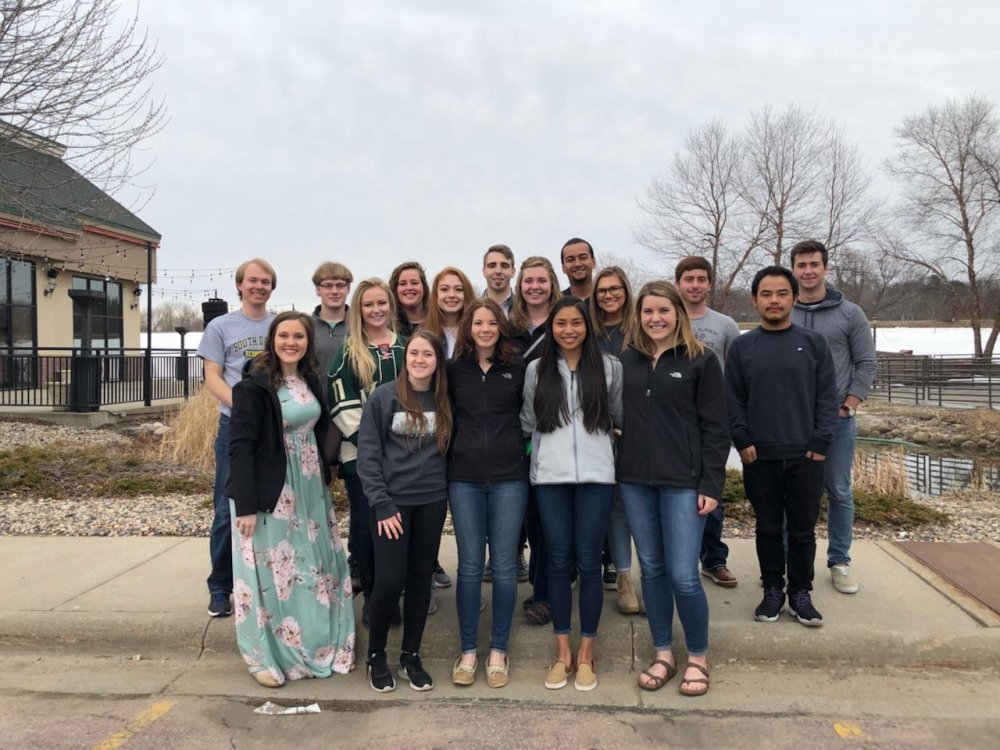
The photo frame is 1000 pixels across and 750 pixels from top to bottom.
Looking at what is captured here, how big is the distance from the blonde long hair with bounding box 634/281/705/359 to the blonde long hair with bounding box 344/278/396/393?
136 centimetres

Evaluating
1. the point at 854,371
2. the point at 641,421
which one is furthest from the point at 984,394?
the point at 641,421

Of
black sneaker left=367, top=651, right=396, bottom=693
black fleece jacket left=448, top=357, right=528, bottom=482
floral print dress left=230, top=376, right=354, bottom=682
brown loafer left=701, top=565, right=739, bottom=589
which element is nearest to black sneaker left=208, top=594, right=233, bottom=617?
floral print dress left=230, top=376, right=354, bottom=682

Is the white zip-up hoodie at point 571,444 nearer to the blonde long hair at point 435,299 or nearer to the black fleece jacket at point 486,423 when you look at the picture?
the black fleece jacket at point 486,423

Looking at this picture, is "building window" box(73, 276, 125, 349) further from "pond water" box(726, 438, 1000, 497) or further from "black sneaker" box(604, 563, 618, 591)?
"black sneaker" box(604, 563, 618, 591)

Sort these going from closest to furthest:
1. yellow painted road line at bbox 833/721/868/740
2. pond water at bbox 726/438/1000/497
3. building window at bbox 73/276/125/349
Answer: yellow painted road line at bbox 833/721/868/740
pond water at bbox 726/438/1000/497
building window at bbox 73/276/125/349

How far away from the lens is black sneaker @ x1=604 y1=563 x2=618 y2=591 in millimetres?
4348

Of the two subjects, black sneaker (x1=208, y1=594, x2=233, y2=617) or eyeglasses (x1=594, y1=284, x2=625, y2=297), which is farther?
black sneaker (x1=208, y1=594, x2=233, y2=617)

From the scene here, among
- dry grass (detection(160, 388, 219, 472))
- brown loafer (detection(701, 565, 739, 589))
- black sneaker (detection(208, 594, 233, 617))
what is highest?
dry grass (detection(160, 388, 219, 472))

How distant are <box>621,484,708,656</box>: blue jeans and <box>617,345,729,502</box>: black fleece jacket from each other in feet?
0.28

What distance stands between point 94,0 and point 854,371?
10000 mm

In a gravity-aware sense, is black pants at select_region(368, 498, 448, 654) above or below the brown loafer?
above

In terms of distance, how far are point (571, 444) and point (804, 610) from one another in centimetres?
164

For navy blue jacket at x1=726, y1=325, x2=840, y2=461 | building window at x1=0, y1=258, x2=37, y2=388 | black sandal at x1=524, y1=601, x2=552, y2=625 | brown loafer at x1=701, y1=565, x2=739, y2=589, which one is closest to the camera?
navy blue jacket at x1=726, y1=325, x2=840, y2=461

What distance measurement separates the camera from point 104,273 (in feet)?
69.2
